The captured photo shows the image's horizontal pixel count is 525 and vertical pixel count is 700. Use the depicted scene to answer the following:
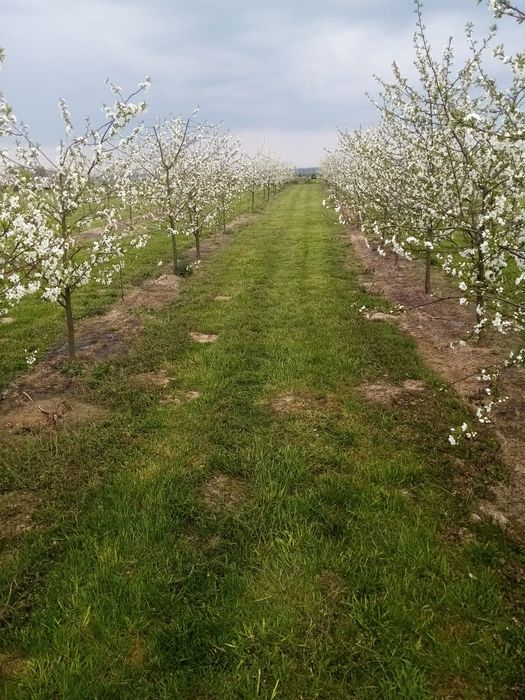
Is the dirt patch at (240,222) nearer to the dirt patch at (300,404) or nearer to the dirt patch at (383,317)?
the dirt patch at (383,317)

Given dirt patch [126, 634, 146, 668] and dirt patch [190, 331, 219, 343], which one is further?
dirt patch [190, 331, 219, 343]

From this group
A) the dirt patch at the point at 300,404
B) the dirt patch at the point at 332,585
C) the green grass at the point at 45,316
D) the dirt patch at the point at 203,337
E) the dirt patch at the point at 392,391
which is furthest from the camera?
the dirt patch at the point at 203,337

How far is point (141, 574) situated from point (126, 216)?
31418mm

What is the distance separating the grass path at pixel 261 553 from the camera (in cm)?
363

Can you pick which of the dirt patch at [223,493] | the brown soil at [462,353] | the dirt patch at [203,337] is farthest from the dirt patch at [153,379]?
the brown soil at [462,353]

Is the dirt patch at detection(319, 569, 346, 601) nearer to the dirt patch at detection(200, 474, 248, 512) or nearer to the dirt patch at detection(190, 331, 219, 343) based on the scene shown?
the dirt patch at detection(200, 474, 248, 512)

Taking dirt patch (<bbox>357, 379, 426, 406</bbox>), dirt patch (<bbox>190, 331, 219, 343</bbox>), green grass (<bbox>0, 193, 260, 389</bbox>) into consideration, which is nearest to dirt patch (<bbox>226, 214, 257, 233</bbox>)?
green grass (<bbox>0, 193, 260, 389</bbox>)

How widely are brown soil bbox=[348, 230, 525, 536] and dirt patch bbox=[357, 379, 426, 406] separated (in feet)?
2.16

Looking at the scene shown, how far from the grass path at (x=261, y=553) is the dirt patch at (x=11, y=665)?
0.04m

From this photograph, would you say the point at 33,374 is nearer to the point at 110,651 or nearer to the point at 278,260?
the point at 110,651

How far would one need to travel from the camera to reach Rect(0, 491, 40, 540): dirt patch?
509cm

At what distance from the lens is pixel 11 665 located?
3.71 metres

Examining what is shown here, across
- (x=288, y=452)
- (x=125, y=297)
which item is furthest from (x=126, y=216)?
(x=288, y=452)

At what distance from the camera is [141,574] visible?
4.45 meters
